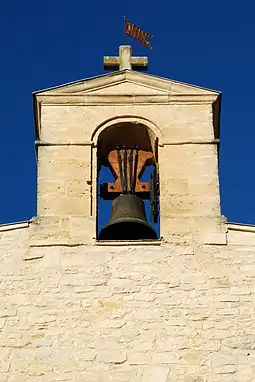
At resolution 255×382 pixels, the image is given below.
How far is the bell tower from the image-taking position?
393 inches

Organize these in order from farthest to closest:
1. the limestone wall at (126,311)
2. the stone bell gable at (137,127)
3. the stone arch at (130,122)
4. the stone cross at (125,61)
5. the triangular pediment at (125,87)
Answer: the stone cross at (125,61) → the triangular pediment at (125,87) → the stone arch at (130,122) → the stone bell gable at (137,127) → the limestone wall at (126,311)

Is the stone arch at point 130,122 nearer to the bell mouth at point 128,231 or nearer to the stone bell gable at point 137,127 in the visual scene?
the stone bell gable at point 137,127

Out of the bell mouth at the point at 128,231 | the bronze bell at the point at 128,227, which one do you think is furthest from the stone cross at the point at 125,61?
the bell mouth at the point at 128,231

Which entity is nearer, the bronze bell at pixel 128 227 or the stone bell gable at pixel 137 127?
the stone bell gable at pixel 137 127

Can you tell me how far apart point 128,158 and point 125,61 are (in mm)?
1002

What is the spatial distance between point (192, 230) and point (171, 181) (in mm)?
569

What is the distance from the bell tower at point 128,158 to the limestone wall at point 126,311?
7.7 inches

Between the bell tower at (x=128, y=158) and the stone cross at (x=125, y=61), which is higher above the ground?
the stone cross at (x=125, y=61)

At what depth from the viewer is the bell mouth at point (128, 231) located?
33.8ft

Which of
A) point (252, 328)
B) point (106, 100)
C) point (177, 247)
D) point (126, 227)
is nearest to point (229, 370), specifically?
point (252, 328)

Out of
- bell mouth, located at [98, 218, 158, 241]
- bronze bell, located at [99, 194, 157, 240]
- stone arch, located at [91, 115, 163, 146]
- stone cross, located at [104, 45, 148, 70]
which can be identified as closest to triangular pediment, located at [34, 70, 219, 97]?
stone arch, located at [91, 115, 163, 146]

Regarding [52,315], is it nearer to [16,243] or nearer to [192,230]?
[16,243]

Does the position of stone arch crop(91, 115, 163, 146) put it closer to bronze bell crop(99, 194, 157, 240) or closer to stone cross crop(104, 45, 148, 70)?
bronze bell crop(99, 194, 157, 240)

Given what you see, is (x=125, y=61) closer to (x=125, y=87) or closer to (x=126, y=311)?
(x=125, y=87)
